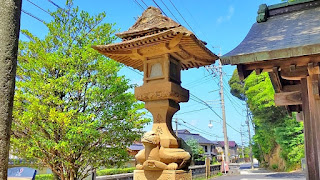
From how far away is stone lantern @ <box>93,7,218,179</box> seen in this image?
598 cm

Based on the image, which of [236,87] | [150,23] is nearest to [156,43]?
[150,23]

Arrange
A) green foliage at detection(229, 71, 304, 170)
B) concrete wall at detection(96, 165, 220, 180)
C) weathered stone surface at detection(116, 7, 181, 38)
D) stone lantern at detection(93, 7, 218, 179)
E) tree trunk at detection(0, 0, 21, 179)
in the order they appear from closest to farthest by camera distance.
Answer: tree trunk at detection(0, 0, 21, 179), stone lantern at detection(93, 7, 218, 179), weathered stone surface at detection(116, 7, 181, 38), concrete wall at detection(96, 165, 220, 180), green foliage at detection(229, 71, 304, 170)

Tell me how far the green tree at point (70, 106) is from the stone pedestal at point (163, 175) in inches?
93.6

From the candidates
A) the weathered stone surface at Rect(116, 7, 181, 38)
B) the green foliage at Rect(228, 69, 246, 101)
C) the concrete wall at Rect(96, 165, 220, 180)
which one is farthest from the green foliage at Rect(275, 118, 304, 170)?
the weathered stone surface at Rect(116, 7, 181, 38)

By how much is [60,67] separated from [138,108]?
2.84 meters

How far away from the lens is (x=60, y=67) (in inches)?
352

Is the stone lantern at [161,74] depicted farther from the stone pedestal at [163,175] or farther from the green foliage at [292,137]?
the green foliage at [292,137]

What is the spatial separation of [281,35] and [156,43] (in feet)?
8.49

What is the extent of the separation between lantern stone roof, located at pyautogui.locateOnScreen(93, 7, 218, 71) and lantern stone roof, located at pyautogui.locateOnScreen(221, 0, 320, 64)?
1220 mm

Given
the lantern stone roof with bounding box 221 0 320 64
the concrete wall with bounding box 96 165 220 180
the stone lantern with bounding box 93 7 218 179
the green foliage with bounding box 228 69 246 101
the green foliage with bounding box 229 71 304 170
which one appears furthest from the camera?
the green foliage with bounding box 228 69 246 101

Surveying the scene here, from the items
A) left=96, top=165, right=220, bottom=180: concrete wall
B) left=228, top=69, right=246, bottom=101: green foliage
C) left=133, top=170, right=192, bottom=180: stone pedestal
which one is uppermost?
left=228, top=69, right=246, bottom=101: green foliage

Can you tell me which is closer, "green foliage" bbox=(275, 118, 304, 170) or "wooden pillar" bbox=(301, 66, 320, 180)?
→ "wooden pillar" bbox=(301, 66, 320, 180)

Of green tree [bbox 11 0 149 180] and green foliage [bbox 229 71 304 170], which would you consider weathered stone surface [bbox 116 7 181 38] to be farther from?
green foliage [bbox 229 71 304 170]

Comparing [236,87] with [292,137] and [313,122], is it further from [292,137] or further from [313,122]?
[313,122]
